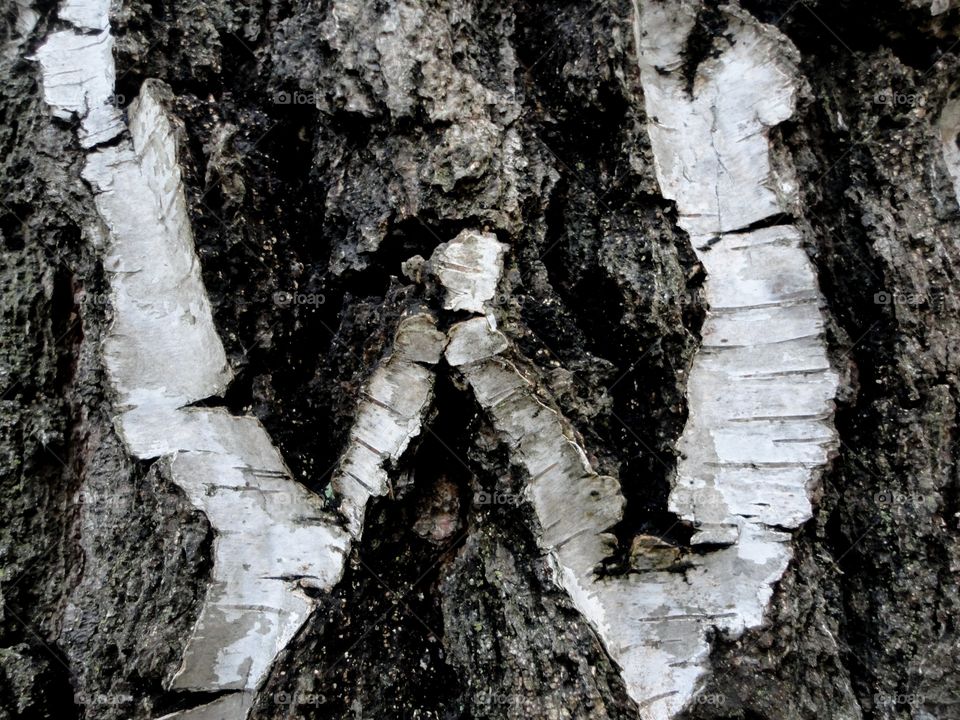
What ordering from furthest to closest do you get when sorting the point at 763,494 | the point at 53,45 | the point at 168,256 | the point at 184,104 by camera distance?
the point at 53,45 < the point at 184,104 < the point at 168,256 < the point at 763,494

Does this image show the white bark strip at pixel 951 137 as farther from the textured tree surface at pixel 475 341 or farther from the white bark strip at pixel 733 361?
the white bark strip at pixel 733 361

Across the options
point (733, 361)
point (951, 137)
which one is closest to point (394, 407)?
point (733, 361)

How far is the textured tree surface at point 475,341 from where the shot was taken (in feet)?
5.13

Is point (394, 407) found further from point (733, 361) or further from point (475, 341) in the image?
point (733, 361)

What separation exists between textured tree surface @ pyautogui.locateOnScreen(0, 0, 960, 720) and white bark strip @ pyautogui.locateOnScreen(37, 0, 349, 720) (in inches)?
0.6

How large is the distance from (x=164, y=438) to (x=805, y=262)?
1.76 metres

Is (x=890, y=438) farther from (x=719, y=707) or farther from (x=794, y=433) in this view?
(x=719, y=707)

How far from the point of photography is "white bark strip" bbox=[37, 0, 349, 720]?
1509 millimetres

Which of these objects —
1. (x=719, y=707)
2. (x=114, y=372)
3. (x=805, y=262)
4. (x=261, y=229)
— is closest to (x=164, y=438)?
(x=114, y=372)

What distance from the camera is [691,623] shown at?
5.11ft

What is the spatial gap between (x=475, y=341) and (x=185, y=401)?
77cm

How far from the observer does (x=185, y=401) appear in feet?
5.47

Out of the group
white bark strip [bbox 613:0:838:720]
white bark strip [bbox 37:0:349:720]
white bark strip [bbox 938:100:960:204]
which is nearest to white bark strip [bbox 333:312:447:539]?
white bark strip [bbox 37:0:349:720]

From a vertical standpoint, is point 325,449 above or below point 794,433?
below
